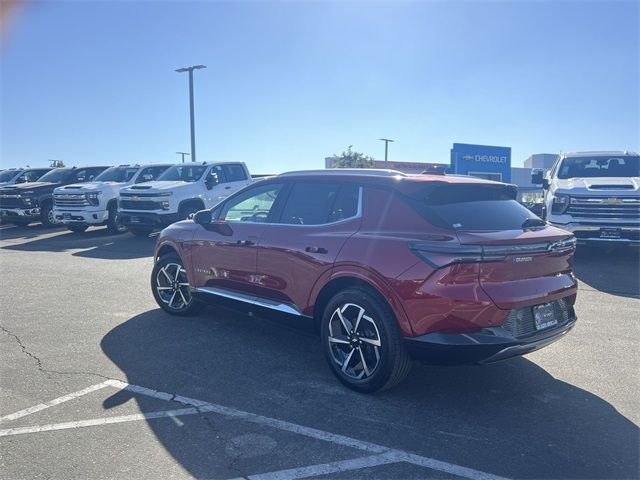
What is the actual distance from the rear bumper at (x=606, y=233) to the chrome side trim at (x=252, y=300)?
23.3ft

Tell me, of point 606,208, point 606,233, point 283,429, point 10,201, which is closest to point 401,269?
point 283,429

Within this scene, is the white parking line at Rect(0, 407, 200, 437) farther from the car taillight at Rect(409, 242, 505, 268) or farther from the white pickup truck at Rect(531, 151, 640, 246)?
the white pickup truck at Rect(531, 151, 640, 246)

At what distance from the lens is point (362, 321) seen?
4109mm

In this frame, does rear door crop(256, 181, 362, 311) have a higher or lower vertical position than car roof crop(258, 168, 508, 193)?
lower

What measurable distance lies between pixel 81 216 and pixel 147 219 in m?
2.84

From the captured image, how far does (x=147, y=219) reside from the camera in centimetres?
1288

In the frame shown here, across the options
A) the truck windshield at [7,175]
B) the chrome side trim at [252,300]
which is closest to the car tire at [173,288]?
the chrome side trim at [252,300]

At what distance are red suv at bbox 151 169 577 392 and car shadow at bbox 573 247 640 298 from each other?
432 cm

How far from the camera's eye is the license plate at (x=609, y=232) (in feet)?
30.9

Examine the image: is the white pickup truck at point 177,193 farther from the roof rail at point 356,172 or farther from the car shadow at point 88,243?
the roof rail at point 356,172

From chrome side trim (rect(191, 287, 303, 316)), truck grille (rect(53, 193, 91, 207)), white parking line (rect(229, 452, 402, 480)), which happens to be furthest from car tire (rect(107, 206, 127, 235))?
white parking line (rect(229, 452, 402, 480))

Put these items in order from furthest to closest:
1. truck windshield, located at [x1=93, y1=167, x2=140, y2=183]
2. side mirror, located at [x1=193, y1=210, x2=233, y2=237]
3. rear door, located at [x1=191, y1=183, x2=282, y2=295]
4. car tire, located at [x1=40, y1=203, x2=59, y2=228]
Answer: car tire, located at [x1=40, y1=203, x2=59, y2=228], truck windshield, located at [x1=93, y1=167, x2=140, y2=183], side mirror, located at [x1=193, y1=210, x2=233, y2=237], rear door, located at [x1=191, y1=183, x2=282, y2=295]

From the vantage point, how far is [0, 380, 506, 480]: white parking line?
3061 millimetres

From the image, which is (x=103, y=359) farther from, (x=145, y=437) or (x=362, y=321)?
(x=362, y=321)
